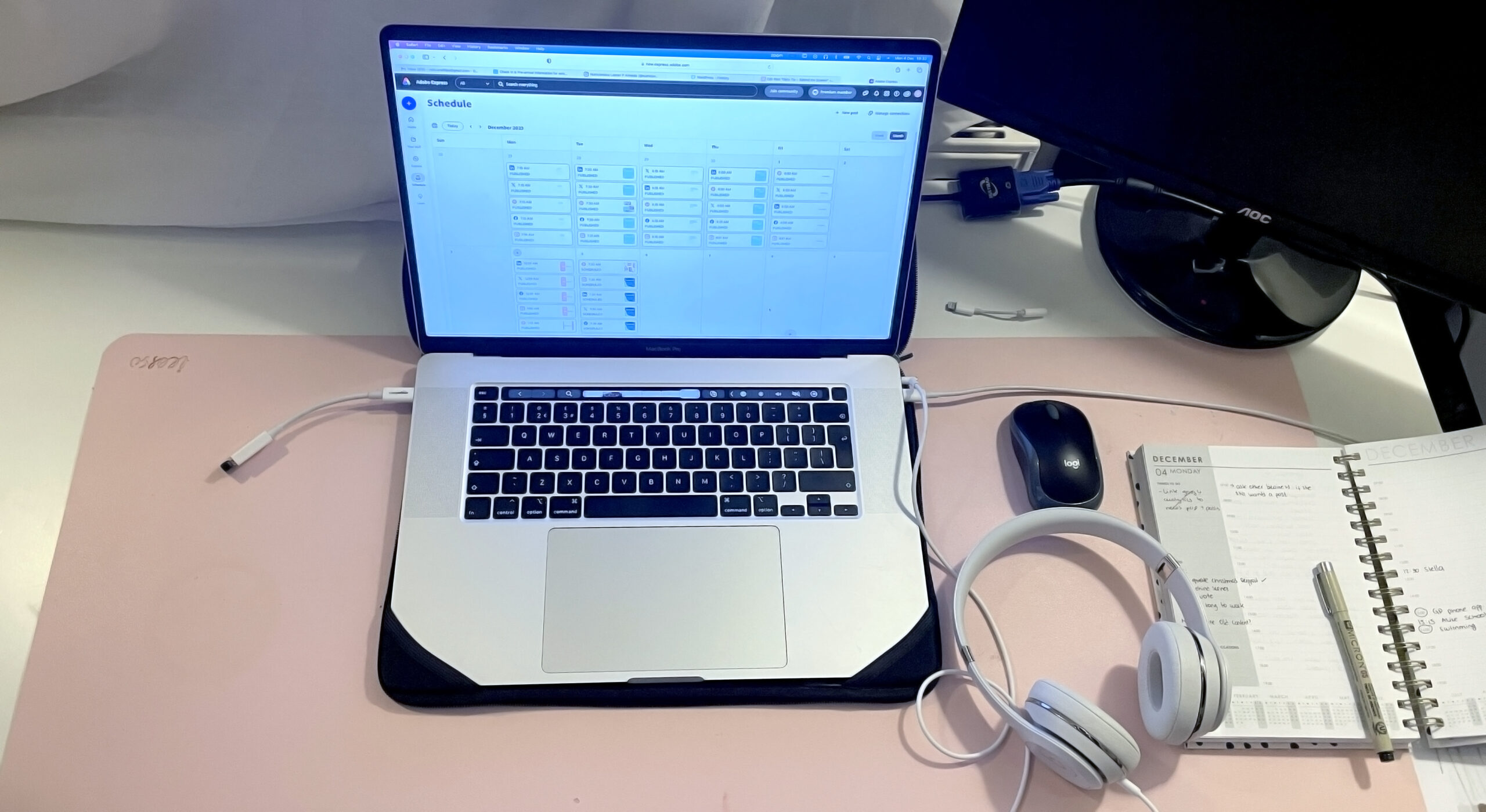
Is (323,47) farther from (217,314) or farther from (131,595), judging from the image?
(131,595)

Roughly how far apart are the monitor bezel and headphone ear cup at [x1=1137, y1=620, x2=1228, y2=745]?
1.00 feet

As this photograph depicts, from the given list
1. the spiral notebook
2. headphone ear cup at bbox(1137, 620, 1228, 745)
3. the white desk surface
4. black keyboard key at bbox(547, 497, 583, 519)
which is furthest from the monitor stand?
black keyboard key at bbox(547, 497, 583, 519)

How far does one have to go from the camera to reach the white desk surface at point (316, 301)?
2.50 feet

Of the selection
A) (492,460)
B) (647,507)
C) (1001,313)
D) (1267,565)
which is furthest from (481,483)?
(1267,565)

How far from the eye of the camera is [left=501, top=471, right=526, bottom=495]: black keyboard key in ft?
2.27

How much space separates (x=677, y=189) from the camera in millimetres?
674

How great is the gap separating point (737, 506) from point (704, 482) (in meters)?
0.03

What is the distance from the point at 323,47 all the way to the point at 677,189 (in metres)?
0.34

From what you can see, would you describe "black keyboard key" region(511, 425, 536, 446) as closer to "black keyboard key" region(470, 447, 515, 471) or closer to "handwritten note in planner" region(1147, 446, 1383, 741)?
"black keyboard key" region(470, 447, 515, 471)

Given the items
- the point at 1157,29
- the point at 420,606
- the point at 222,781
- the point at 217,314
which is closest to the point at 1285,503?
the point at 1157,29

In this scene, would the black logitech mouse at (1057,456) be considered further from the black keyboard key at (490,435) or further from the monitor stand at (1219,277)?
the black keyboard key at (490,435)

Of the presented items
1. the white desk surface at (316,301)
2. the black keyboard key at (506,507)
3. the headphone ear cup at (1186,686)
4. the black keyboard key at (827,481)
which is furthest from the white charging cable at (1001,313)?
the black keyboard key at (506,507)

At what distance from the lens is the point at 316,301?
Answer: 32.2 inches

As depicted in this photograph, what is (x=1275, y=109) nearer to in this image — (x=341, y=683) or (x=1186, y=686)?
(x=1186, y=686)
